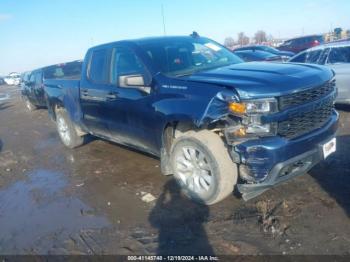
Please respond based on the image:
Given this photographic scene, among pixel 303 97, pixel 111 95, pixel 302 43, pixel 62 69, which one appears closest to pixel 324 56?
pixel 303 97

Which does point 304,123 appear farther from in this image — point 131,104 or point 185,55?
point 131,104

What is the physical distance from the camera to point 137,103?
4652 millimetres

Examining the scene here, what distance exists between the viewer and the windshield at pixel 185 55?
459 cm

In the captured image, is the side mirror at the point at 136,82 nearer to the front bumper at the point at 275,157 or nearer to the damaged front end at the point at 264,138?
the damaged front end at the point at 264,138

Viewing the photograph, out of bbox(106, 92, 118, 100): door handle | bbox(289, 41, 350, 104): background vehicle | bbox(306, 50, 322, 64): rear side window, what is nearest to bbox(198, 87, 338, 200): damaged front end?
bbox(106, 92, 118, 100): door handle

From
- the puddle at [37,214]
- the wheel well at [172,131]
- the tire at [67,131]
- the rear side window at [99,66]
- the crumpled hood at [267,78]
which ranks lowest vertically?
the puddle at [37,214]

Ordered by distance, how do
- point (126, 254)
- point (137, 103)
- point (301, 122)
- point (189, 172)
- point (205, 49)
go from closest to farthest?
point (126, 254) < point (301, 122) < point (189, 172) < point (137, 103) < point (205, 49)

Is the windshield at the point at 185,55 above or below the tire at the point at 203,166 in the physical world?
above

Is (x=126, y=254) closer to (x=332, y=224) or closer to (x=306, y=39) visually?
(x=332, y=224)

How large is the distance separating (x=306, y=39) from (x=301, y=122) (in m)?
21.9

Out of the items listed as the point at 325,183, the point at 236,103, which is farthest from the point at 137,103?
the point at 325,183

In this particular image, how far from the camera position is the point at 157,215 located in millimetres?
4129

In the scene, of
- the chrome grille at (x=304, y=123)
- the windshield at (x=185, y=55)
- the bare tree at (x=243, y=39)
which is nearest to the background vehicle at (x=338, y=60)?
the windshield at (x=185, y=55)

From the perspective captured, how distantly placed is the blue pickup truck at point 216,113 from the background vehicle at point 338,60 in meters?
3.54
